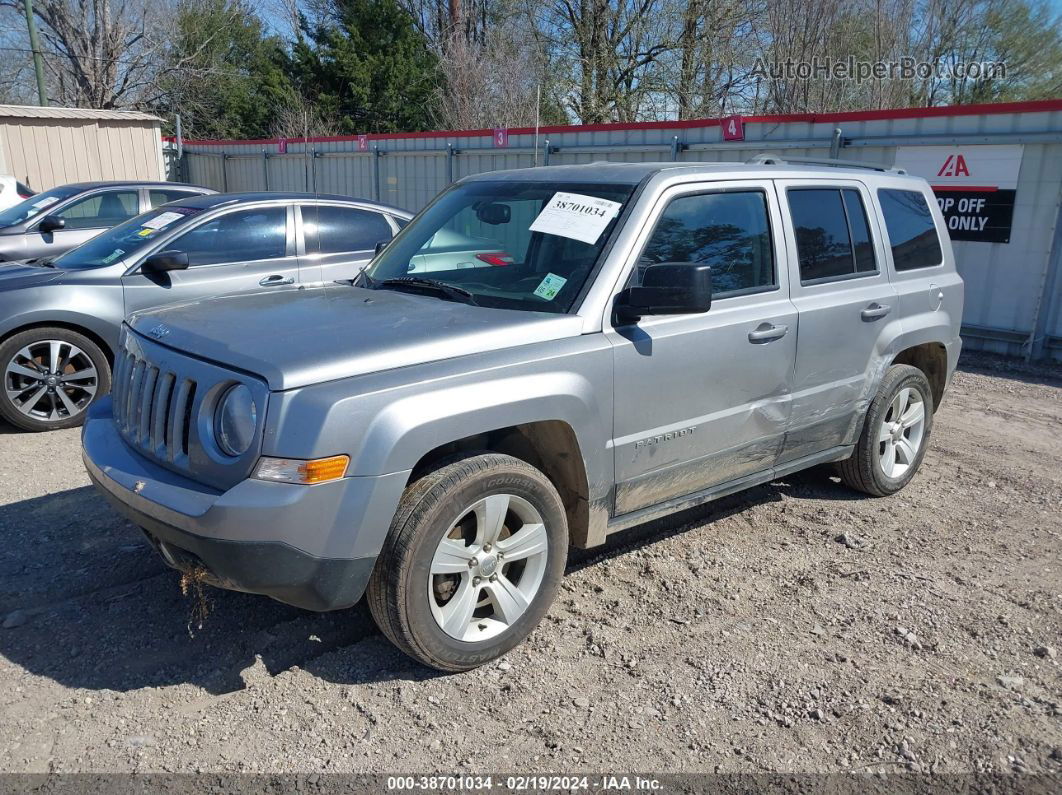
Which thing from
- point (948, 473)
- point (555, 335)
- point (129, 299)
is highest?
point (555, 335)

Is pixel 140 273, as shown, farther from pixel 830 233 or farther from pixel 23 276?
pixel 830 233

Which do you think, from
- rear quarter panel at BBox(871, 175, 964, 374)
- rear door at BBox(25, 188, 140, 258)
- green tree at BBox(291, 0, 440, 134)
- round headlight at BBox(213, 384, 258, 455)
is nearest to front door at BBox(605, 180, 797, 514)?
rear quarter panel at BBox(871, 175, 964, 374)

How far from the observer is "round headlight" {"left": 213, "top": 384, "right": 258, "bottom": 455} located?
3.04 metres

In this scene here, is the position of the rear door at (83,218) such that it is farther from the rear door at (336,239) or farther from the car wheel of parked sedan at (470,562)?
the car wheel of parked sedan at (470,562)

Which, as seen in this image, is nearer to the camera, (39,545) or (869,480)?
(39,545)

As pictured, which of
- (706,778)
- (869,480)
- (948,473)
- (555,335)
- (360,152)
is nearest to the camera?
(706,778)

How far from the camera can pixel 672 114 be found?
25125 mm

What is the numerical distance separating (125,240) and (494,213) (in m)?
4.01

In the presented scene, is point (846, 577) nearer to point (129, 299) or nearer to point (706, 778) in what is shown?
point (706, 778)

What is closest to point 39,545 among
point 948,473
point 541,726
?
point 541,726

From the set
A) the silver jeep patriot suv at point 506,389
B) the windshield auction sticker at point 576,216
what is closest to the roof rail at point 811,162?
the silver jeep patriot suv at point 506,389

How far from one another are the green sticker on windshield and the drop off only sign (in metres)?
7.06

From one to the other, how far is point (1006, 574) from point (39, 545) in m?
4.91

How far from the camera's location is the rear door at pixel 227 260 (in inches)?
266
